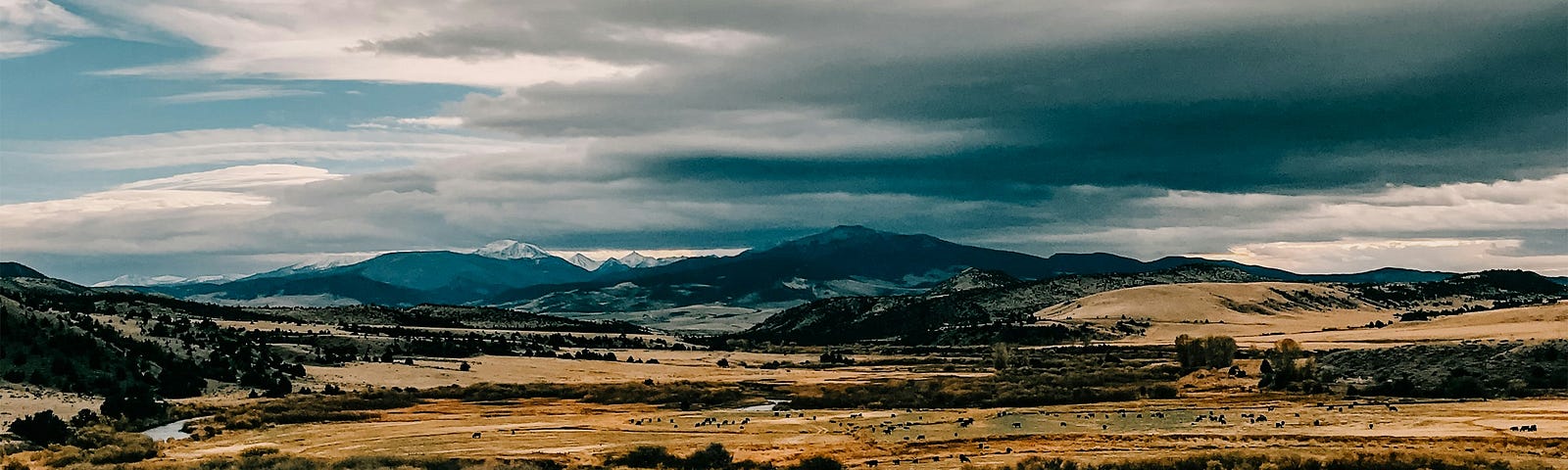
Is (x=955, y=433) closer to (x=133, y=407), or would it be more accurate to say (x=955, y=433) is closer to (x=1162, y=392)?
(x=1162, y=392)

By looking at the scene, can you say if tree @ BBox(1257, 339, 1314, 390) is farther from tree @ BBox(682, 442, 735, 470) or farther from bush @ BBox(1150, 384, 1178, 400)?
tree @ BBox(682, 442, 735, 470)

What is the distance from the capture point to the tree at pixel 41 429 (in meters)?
89.4

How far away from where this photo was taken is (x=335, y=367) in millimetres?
174250

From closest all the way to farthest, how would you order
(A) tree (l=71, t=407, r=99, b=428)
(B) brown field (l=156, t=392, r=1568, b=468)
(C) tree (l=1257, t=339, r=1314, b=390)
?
(B) brown field (l=156, t=392, r=1568, b=468) → (A) tree (l=71, t=407, r=99, b=428) → (C) tree (l=1257, t=339, r=1314, b=390)

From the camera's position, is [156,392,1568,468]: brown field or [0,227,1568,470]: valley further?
[0,227,1568,470]: valley

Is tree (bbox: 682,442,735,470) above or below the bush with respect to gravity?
below

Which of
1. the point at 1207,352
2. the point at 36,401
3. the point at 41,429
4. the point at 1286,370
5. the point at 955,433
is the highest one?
the point at 1207,352

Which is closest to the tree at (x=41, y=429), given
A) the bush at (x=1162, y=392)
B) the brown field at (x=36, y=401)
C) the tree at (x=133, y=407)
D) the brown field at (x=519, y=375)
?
the brown field at (x=36, y=401)

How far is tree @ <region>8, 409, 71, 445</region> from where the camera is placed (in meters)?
89.4

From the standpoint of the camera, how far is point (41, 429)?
90625 mm

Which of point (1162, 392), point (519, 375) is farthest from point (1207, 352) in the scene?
point (519, 375)

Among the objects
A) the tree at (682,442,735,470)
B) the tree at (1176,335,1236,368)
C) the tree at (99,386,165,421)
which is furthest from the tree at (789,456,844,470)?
the tree at (1176,335,1236,368)

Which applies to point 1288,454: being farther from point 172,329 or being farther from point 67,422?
point 172,329

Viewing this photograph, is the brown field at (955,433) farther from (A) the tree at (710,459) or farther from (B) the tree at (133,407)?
(B) the tree at (133,407)
